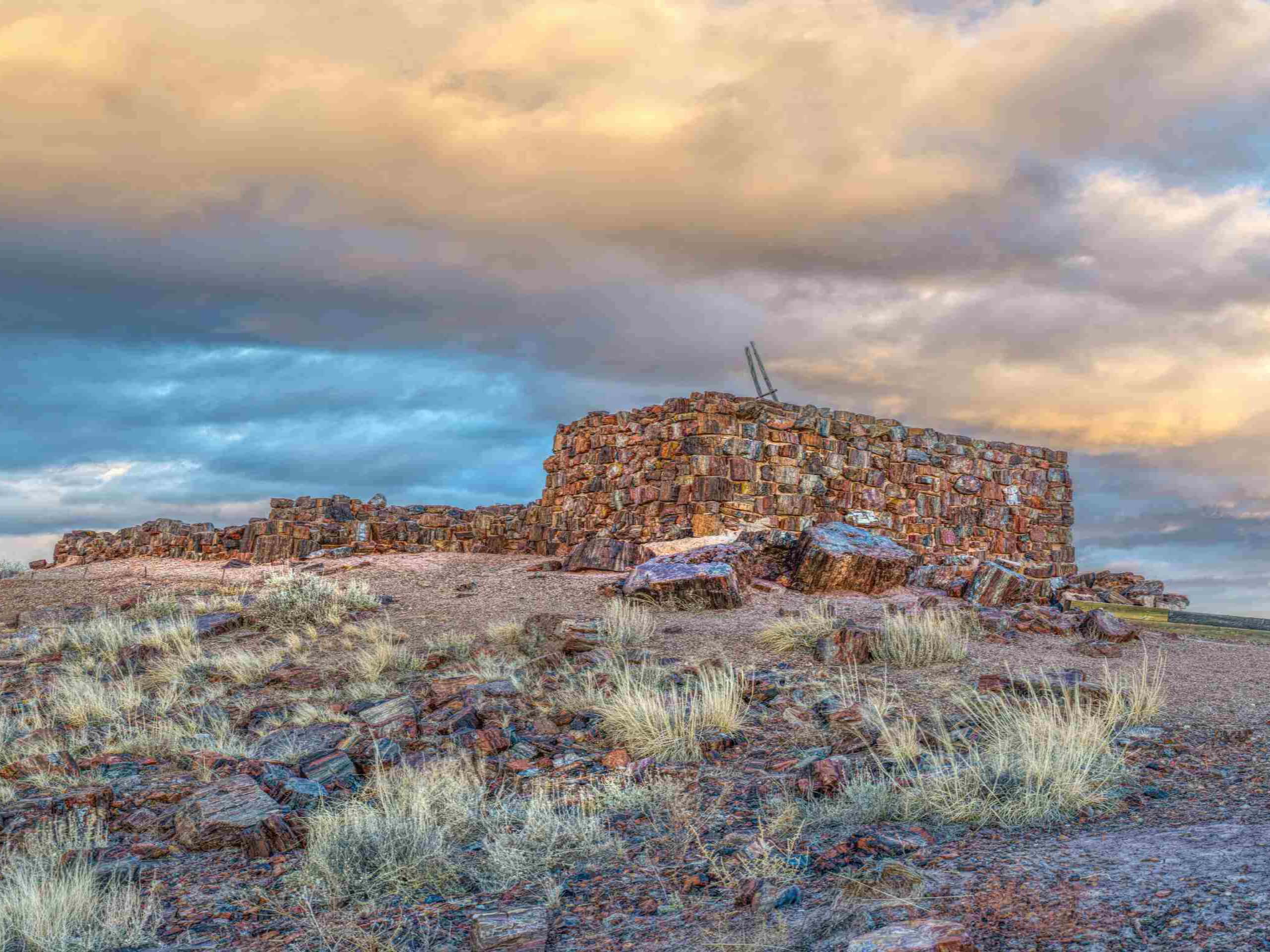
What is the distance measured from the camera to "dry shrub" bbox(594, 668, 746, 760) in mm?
7395

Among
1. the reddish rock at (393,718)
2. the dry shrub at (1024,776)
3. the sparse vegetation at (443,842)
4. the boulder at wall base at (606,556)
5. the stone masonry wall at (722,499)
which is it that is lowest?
the sparse vegetation at (443,842)

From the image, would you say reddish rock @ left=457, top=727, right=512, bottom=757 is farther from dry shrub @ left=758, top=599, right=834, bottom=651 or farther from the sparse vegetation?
dry shrub @ left=758, top=599, right=834, bottom=651

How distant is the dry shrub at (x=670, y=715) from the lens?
24.3 ft

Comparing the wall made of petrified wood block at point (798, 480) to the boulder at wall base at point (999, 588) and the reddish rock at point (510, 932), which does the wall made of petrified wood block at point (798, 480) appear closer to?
the boulder at wall base at point (999, 588)

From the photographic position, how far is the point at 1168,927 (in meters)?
3.56

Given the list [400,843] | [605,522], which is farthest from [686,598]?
[400,843]

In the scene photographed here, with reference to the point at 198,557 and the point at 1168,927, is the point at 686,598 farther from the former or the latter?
the point at 198,557

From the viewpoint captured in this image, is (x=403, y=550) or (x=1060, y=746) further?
(x=403, y=550)

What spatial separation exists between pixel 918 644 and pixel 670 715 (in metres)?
3.51

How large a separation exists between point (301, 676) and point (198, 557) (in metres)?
15.2

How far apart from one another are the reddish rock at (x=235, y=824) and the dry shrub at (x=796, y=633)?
5.86 meters

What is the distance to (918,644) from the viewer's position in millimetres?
10289

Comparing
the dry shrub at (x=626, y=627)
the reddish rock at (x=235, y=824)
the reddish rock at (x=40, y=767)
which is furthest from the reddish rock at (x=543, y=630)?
the reddish rock at (x=235, y=824)

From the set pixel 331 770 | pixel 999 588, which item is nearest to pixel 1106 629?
pixel 999 588
